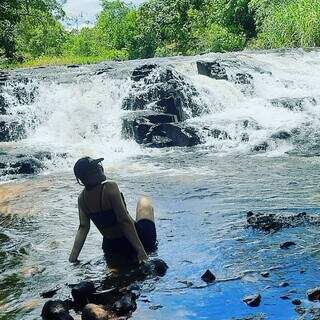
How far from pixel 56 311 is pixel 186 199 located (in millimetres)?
4768

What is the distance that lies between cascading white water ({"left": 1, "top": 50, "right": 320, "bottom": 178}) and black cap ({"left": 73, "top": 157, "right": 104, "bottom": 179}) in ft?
26.8

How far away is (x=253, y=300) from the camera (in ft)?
16.2

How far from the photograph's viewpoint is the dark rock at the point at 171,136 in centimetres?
1535

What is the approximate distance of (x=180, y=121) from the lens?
17.5 meters

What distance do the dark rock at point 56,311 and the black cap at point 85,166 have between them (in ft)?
4.02

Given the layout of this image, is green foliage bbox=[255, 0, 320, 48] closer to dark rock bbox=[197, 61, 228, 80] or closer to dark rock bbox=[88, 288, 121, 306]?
dark rock bbox=[197, 61, 228, 80]

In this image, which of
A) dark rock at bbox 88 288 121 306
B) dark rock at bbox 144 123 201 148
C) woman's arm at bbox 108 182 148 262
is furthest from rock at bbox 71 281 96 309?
dark rock at bbox 144 123 201 148

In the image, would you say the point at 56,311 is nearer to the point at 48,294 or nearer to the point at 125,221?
the point at 48,294

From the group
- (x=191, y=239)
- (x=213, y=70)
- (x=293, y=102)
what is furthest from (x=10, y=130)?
(x=191, y=239)

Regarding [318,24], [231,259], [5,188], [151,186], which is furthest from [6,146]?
[318,24]

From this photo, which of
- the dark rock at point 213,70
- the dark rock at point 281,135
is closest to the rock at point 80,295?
the dark rock at point 281,135

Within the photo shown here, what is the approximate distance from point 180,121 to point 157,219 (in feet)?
30.8

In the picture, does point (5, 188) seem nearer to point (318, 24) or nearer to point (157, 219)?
point (157, 219)

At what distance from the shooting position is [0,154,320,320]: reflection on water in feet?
17.3
